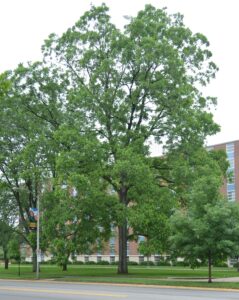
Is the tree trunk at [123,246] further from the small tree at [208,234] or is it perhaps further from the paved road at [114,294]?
the paved road at [114,294]

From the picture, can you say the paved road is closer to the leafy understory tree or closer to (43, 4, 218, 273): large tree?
the leafy understory tree

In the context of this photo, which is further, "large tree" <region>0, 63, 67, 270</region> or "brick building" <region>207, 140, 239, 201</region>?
"brick building" <region>207, 140, 239, 201</region>

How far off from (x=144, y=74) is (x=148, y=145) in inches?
211

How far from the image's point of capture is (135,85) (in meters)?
40.3

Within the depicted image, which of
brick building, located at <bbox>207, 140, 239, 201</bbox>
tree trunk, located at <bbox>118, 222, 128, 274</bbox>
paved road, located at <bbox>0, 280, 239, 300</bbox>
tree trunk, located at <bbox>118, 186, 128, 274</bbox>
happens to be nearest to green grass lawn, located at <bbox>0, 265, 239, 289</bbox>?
tree trunk, located at <bbox>118, 222, 128, 274</bbox>

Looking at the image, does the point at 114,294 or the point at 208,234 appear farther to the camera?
the point at 208,234

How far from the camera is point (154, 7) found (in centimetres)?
4144

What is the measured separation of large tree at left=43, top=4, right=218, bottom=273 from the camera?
37969 mm

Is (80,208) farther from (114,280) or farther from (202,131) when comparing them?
(202,131)

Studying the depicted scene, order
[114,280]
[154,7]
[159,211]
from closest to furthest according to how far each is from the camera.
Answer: [114,280]
[159,211]
[154,7]

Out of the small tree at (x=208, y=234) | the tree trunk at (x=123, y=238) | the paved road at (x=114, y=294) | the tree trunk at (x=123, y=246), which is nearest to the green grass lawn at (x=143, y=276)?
the tree trunk at (x=123, y=246)

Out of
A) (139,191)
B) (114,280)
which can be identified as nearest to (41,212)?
(139,191)

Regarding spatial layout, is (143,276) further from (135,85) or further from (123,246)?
(135,85)

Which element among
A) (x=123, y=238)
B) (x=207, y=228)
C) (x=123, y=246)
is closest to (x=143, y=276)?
(x=123, y=246)
